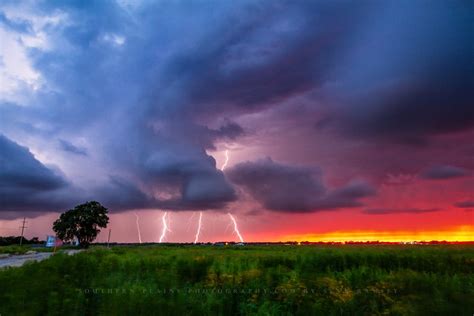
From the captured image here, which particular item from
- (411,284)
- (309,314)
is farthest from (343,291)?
(411,284)

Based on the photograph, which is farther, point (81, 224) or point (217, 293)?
point (81, 224)

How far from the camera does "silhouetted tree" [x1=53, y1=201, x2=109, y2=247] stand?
100938 millimetres

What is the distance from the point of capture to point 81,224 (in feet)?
333

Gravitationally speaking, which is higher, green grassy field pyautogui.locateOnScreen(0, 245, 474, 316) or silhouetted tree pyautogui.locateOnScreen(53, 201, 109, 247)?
silhouetted tree pyautogui.locateOnScreen(53, 201, 109, 247)

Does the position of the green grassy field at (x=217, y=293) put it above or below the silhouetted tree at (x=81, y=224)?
below

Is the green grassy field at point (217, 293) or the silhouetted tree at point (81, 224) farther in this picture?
the silhouetted tree at point (81, 224)

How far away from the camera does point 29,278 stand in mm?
18000

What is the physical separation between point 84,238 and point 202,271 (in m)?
88.1

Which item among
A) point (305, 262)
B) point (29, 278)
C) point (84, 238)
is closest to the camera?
point (29, 278)

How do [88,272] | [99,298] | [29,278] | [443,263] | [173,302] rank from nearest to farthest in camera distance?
[173,302] → [99,298] → [29,278] → [88,272] → [443,263]

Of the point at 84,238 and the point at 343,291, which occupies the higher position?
the point at 84,238

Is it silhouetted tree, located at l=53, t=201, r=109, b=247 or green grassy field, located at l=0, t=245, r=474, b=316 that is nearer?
green grassy field, located at l=0, t=245, r=474, b=316

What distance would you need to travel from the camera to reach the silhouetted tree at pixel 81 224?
101 metres

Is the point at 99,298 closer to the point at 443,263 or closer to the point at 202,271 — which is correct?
the point at 202,271
